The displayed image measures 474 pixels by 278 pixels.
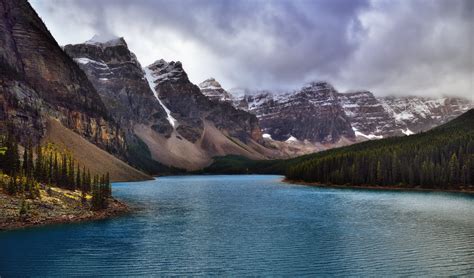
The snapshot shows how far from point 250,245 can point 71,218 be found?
2965cm

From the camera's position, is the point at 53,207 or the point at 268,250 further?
the point at 53,207

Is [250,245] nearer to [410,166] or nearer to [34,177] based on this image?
[34,177]

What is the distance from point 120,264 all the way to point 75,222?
2628 centimetres

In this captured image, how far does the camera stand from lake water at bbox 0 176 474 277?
37219mm

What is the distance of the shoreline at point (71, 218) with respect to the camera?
55.5m

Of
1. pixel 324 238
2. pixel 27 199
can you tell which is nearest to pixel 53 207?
pixel 27 199

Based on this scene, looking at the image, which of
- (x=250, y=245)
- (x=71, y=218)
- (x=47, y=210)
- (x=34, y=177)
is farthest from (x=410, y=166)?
(x=47, y=210)

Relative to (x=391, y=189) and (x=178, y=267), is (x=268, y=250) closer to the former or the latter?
(x=178, y=267)

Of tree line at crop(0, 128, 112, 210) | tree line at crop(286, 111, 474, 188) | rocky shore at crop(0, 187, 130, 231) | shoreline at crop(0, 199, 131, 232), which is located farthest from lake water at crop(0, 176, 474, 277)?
tree line at crop(286, 111, 474, 188)

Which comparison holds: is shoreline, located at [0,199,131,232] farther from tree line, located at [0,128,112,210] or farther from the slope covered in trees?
the slope covered in trees

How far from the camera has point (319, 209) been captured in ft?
269

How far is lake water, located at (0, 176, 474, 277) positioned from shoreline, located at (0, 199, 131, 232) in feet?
7.36

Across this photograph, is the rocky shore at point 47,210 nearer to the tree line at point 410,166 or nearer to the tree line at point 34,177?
the tree line at point 34,177

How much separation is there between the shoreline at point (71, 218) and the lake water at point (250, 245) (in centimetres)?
224
